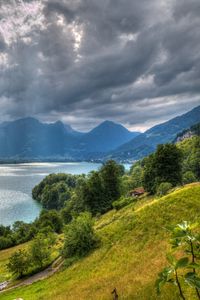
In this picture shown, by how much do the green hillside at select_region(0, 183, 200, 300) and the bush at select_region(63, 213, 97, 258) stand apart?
1.79 meters

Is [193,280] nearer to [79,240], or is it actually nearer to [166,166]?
[79,240]

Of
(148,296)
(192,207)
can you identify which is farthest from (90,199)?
(148,296)

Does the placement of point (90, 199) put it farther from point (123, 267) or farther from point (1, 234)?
point (123, 267)

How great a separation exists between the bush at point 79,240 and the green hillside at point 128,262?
1.79 m

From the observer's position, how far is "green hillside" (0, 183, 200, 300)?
61.4 ft

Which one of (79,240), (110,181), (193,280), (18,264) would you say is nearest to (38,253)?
(18,264)

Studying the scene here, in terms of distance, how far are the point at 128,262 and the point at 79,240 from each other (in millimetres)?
13602

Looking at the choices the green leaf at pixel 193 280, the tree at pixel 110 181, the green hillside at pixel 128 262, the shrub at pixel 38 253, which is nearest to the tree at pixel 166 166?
the tree at pixel 110 181

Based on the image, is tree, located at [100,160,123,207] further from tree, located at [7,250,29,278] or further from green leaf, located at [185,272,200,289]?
green leaf, located at [185,272,200,289]

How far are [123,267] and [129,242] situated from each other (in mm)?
7912

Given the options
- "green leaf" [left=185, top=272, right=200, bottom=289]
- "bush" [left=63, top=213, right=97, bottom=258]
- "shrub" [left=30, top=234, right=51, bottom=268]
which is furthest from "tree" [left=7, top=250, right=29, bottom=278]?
"green leaf" [left=185, top=272, right=200, bottom=289]

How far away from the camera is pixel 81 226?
41188 millimetres

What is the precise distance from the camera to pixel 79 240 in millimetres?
39531

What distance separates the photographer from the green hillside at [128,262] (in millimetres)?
18719
